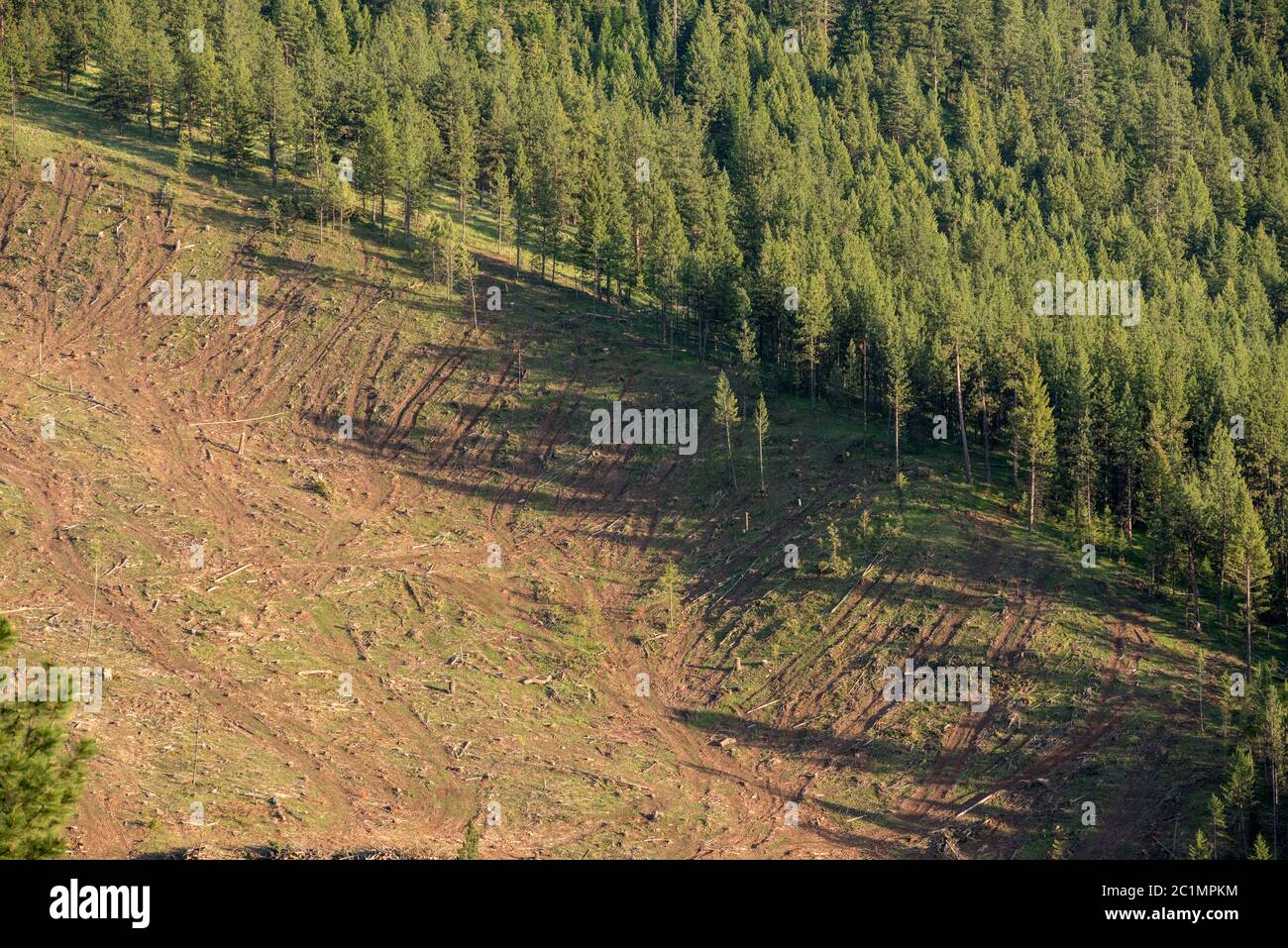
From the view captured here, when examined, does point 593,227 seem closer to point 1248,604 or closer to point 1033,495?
point 1033,495

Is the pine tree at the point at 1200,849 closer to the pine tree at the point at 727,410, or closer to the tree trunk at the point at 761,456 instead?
the tree trunk at the point at 761,456

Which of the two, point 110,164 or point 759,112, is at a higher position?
point 759,112

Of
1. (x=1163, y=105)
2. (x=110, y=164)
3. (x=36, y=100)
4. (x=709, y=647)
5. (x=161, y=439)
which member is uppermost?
(x=1163, y=105)

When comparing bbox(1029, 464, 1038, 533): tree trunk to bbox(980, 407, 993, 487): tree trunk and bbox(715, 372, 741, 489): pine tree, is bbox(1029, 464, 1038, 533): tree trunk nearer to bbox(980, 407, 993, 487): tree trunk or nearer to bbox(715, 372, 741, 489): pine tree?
bbox(980, 407, 993, 487): tree trunk

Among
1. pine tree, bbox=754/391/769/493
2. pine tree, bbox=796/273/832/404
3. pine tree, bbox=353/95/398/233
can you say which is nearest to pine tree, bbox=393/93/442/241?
pine tree, bbox=353/95/398/233

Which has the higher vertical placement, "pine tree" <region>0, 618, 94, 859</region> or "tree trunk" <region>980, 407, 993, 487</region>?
"tree trunk" <region>980, 407, 993, 487</region>

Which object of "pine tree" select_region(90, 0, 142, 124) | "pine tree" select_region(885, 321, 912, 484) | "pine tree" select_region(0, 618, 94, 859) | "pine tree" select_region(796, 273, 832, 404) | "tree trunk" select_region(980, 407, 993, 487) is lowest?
"pine tree" select_region(0, 618, 94, 859)
